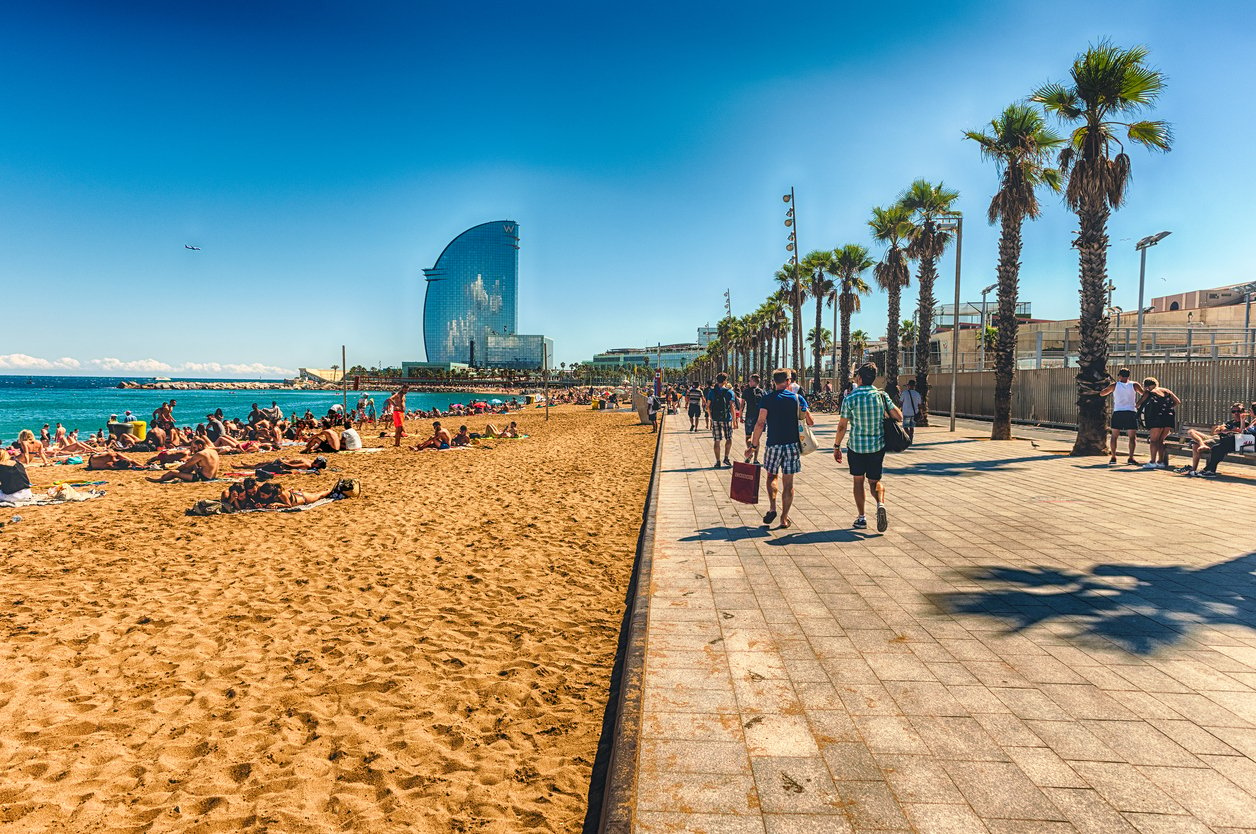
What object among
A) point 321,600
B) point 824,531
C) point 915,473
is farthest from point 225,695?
point 915,473

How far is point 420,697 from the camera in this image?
3.69m

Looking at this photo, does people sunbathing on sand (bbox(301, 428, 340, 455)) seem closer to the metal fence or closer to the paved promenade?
the paved promenade

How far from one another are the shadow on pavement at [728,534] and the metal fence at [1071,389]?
14833 millimetres

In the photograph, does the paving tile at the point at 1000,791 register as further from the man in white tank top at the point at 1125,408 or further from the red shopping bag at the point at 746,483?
the man in white tank top at the point at 1125,408

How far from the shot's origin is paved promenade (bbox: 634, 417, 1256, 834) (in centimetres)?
239

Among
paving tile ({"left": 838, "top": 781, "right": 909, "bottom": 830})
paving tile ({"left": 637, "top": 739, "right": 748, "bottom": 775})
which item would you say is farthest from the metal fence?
paving tile ({"left": 637, "top": 739, "right": 748, "bottom": 775})

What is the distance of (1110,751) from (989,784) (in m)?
0.68

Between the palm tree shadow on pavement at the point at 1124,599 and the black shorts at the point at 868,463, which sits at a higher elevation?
the black shorts at the point at 868,463

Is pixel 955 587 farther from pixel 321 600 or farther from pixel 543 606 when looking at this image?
pixel 321 600

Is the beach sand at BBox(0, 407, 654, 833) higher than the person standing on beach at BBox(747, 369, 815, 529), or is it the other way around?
the person standing on beach at BBox(747, 369, 815, 529)

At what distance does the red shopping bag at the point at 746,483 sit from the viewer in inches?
286

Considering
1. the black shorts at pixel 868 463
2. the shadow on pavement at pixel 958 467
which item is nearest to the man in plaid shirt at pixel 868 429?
the black shorts at pixel 868 463

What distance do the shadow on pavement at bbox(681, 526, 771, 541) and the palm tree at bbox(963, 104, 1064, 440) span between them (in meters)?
12.9

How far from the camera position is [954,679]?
11.1 ft
